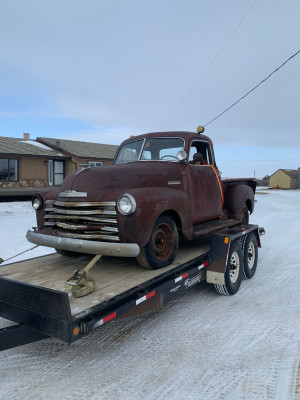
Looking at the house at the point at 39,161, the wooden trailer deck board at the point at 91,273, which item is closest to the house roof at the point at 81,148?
the house at the point at 39,161

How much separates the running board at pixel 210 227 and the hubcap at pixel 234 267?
19.7 inches

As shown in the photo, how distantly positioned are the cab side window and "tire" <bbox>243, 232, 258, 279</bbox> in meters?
1.57

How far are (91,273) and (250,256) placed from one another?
3326 millimetres

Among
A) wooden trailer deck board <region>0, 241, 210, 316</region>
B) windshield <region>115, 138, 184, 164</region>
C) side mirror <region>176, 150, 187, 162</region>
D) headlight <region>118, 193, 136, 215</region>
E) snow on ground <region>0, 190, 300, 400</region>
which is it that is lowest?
snow on ground <region>0, 190, 300, 400</region>

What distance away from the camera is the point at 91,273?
3.89 m

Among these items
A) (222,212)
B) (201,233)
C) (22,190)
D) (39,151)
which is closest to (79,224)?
(201,233)

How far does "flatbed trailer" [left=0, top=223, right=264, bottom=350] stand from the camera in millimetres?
2701

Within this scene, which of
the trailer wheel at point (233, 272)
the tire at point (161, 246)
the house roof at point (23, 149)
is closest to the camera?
the tire at point (161, 246)

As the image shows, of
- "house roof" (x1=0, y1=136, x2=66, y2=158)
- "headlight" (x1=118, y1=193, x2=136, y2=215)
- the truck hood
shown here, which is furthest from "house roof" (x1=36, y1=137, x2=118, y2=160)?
"headlight" (x1=118, y1=193, x2=136, y2=215)

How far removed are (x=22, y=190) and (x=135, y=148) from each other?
1551 centimetres

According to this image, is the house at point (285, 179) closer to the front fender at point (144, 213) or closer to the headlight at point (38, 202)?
the front fender at point (144, 213)

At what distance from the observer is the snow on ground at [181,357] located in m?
2.78

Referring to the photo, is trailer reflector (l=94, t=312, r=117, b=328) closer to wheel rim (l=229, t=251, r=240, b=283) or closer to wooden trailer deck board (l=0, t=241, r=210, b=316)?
wooden trailer deck board (l=0, t=241, r=210, b=316)

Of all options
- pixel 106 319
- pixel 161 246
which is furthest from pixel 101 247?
pixel 161 246
